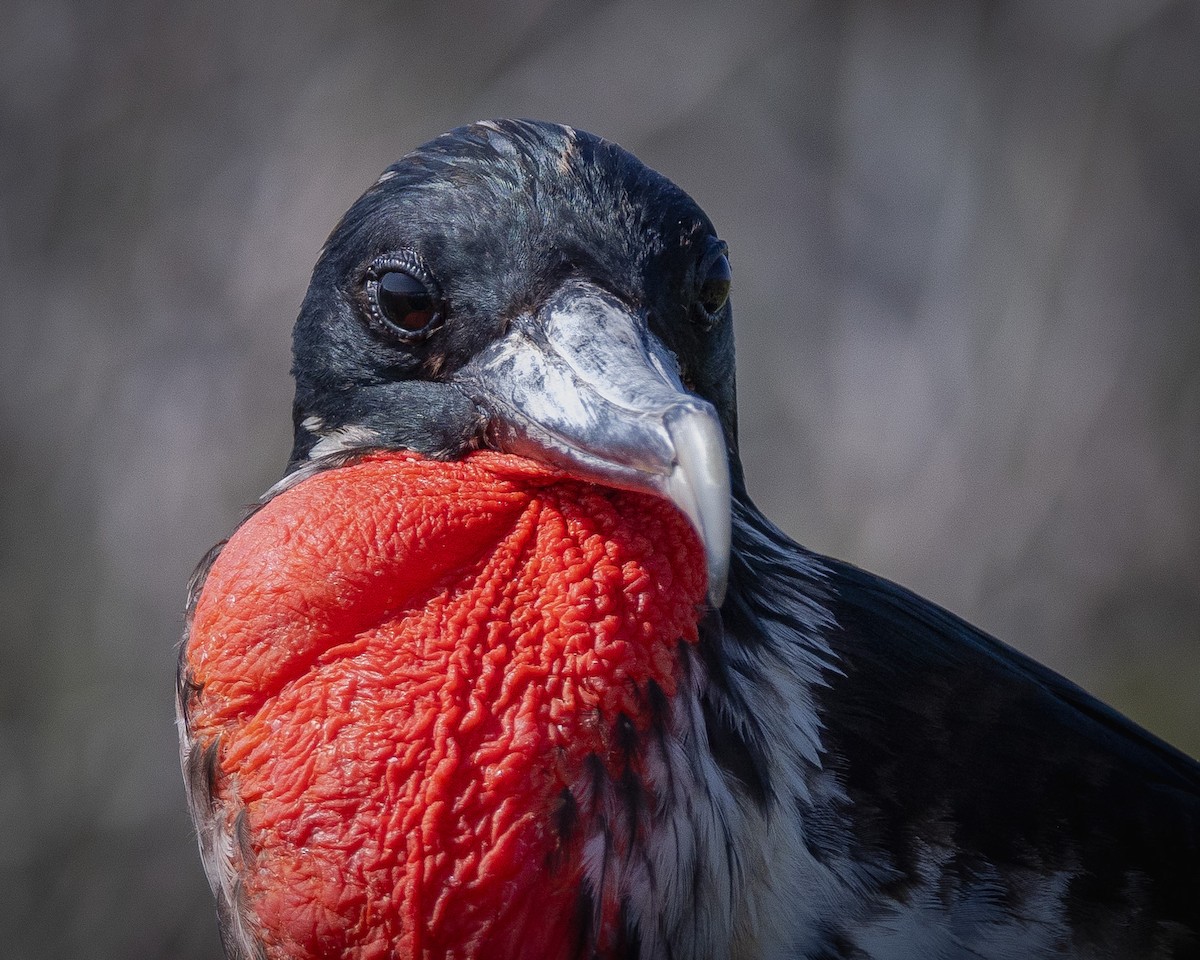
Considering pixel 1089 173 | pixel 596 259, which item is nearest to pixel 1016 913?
pixel 596 259

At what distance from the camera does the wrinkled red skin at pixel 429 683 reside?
1580 mm

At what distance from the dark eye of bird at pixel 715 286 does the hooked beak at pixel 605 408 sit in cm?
21

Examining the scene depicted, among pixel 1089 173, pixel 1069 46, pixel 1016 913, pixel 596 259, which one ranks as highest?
pixel 1069 46

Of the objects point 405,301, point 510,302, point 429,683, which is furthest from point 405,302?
point 429,683

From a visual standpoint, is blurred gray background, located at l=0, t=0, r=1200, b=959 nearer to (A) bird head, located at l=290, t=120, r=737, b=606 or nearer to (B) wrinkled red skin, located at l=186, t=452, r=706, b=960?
(A) bird head, located at l=290, t=120, r=737, b=606

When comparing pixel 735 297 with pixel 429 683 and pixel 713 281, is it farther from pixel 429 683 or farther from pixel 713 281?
pixel 429 683

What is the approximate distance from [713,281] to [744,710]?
60 centimetres

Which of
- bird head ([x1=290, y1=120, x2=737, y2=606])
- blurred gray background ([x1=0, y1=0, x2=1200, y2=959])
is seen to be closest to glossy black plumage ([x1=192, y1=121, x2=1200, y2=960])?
bird head ([x1=290, y1=120, x2=737, y2=606])

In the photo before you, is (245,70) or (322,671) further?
(245,70)

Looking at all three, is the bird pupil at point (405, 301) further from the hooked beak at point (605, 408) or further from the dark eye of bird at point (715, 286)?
the dark eye of bird at point (715, 286)

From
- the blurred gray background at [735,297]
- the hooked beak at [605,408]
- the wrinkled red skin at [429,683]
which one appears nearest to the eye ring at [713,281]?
the hooked beak at [605,408]

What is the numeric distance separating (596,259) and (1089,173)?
14.2 feet

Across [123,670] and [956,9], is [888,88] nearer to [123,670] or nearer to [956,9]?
[956,9]

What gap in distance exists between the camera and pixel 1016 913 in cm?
182
